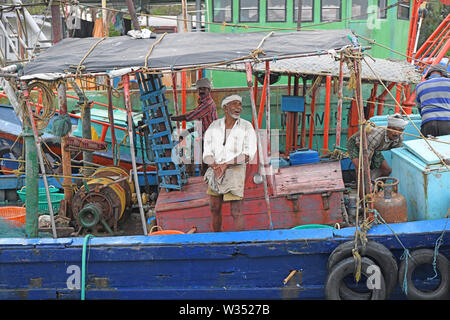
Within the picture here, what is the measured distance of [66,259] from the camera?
4617 mm

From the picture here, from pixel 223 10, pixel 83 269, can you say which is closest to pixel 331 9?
pixel 223 10

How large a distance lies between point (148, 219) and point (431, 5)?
22824mm

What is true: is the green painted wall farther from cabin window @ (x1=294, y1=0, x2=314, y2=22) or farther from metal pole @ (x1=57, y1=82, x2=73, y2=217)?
metal pole @ (x1=57, y1=82, x2=73, y2=217)

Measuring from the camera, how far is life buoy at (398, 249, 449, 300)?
4241mm

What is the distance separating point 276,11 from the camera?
12.4m

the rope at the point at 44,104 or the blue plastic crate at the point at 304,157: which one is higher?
the rope at the point at 44,104

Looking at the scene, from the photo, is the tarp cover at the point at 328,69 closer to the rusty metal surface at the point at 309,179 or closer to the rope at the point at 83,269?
the rusty metal surface at the point at 309,179

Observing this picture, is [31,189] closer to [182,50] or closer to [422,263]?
[182,50]

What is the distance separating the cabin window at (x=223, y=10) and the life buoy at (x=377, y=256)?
925cm

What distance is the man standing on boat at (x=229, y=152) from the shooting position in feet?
15.0

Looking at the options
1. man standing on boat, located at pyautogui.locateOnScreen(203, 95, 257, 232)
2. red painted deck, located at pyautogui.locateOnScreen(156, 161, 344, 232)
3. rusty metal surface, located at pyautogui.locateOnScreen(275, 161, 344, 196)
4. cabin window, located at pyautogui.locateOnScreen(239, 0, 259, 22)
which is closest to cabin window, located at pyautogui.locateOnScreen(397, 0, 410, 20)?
cabin window, located at pyautogui.locateOnScreen(239, 0, 259, 22)

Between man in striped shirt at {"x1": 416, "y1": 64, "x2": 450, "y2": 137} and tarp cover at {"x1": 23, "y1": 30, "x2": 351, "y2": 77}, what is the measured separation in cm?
142

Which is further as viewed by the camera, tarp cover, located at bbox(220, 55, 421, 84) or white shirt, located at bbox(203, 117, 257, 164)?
tarp cover, located at bbox(220, 55, 421, 84)

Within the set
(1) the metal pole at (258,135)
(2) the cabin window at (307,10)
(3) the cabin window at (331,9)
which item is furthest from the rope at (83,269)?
(3) the cabin window at (331,9)
